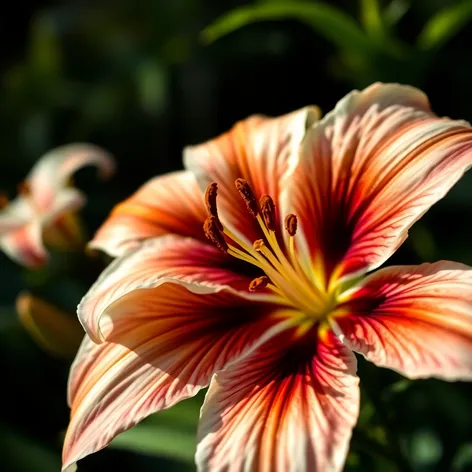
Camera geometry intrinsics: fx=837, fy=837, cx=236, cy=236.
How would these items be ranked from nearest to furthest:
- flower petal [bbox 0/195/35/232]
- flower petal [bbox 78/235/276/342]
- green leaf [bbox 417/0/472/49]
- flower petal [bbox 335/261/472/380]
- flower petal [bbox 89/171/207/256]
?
flower petal [bbox 335/261/472/380], flower petal [bbox 78/235/276/342], flower petal [bbox 89/171/207/256], green leaf [bbox 417/0/472/49], flower petal [bbox 0/195/35/232]

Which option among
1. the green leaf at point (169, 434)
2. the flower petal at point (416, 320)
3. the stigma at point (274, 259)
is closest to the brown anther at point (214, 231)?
the stigma at point (274, 259)

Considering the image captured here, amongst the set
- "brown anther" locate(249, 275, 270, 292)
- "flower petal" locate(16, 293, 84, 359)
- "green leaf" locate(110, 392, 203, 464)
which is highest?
"brown anther" locate(249, 275, 270, 292)

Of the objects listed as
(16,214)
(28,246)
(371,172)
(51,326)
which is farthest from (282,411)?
(16,214)

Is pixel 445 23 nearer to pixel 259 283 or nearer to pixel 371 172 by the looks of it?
pixel 371 172

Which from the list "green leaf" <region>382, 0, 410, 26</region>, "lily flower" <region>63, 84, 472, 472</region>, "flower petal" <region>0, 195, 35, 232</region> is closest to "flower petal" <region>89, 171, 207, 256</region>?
"lily flower" <region>63, 84, 472, 472</region>

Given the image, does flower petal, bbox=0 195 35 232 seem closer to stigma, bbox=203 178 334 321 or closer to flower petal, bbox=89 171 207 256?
flower petal, bbox=89 171 207 256

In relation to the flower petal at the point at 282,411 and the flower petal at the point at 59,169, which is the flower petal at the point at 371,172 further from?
the flower petal at the point at 59,169

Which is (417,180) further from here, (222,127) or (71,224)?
(222,127)
